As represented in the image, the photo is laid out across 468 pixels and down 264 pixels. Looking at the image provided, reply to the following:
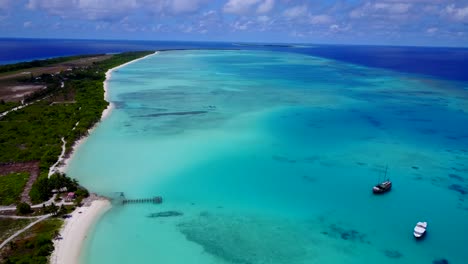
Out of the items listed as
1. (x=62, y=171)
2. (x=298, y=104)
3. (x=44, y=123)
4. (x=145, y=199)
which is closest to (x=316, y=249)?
(x=145, y=199)

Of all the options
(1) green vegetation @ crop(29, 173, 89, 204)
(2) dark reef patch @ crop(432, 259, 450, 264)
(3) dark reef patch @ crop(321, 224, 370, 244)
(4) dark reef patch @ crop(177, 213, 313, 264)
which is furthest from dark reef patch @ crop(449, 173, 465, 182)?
(1) green vegetation @ crop(29, 173, 89, 204)

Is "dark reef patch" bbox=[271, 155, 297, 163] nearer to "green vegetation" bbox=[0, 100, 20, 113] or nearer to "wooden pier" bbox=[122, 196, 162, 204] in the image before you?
"wooden pier" bbox=[122, 196, 162, 204]

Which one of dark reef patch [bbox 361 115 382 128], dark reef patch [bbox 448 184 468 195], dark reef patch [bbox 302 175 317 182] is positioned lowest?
dark reef patch [bbox 448 184 468 195]

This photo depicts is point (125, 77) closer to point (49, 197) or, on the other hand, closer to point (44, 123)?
point (44, 123)

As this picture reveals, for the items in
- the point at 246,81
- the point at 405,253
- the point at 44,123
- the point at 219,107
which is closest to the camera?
the point at 405,253

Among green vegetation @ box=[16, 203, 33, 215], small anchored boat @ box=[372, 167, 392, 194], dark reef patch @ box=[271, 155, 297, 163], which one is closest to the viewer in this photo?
green vegetation @ box=[16, 203, 33, 215]
